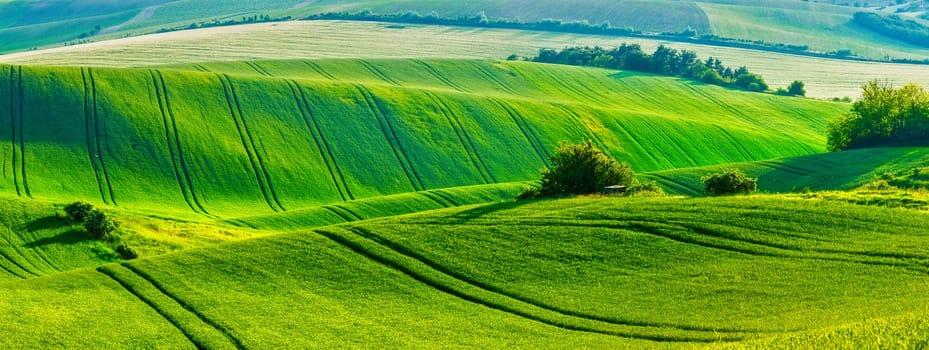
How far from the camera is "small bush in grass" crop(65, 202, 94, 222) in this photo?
206 feet

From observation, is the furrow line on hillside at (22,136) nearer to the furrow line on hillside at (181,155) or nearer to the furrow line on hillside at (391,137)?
the furrow line on hillside at (181,155)

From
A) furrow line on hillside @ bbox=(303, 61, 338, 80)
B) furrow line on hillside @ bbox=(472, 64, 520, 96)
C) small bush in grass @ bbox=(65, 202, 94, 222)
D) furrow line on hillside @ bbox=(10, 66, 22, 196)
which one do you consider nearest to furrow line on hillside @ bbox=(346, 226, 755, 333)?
small bush in grass @ bbox=(65, 202, 94, 222)

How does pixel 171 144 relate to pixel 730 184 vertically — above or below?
below

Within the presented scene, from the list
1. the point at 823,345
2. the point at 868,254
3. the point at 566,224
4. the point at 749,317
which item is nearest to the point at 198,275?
the point at 566,224

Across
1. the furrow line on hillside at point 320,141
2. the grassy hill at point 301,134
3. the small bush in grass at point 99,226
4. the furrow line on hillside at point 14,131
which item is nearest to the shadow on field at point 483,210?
the small bush in grass at point 99,226

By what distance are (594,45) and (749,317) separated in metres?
154

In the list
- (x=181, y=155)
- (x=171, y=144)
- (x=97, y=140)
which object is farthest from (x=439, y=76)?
(x=97, y=140)

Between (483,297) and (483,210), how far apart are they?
13607 millimetres

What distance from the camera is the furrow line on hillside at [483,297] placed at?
33.3 metres

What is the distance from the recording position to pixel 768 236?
4309 centimetres

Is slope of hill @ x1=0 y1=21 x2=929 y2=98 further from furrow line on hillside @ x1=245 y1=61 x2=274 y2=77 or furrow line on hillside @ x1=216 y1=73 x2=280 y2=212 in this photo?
furrow line on hillside @ x1=216 y1=73 x2=280 y2=212

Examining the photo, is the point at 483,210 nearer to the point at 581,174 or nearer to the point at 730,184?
the point at 581,174

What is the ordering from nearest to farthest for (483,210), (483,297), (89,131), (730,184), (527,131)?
(483,297) → (483,210) → (730,184) → (89,131) → (527,131)

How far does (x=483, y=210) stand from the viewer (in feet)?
171
